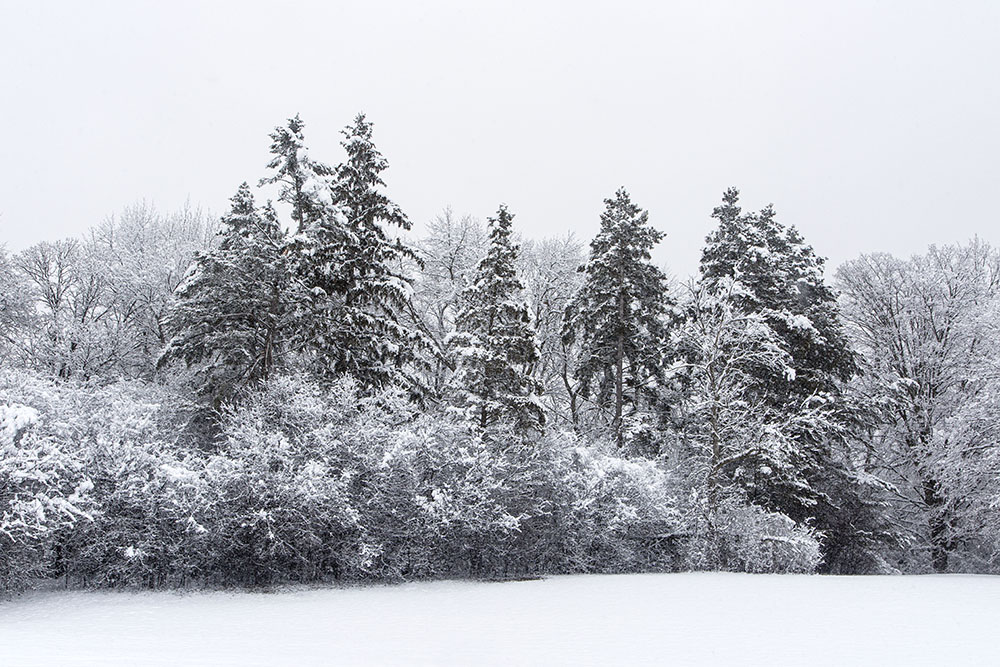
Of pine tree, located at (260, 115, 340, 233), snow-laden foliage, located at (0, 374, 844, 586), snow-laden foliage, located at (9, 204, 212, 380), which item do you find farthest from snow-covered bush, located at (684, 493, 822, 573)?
snow-laden foliage, located at (9, 204, 212, 380)

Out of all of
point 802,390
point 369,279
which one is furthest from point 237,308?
point 802,390

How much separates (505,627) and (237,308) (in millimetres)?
13433

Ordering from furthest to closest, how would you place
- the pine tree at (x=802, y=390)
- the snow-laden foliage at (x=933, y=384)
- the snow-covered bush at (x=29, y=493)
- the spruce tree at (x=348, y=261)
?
1. the pine tree at (x=802, y=390)
2. the snow-laden foliage at (x=933, y=384)
3. the spruce tree at (x=348, y=261)
4. the snow-covered bush at (x=29, y=493)

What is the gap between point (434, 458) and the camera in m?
15.2

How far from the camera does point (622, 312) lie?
87.2 feet

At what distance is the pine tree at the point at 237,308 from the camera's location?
1947cm

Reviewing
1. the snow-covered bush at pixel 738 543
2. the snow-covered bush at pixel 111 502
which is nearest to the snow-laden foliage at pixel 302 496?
the snow-covered bush at pixel 111 502

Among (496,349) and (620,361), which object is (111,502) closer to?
(496,349)

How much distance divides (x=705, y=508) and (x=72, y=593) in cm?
1459

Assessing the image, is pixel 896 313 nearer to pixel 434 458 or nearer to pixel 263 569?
pixel 434 458

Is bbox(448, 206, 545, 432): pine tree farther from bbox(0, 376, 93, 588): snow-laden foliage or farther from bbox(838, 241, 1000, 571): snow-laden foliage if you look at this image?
bbox(838, 241, 1000, 571): snow-laden foliage

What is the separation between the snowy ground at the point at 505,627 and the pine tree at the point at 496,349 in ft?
23.3

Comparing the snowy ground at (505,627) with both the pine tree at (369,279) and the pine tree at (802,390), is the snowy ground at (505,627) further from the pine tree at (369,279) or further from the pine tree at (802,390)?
the pine tree at (802,390)

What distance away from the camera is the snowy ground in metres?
7.61
